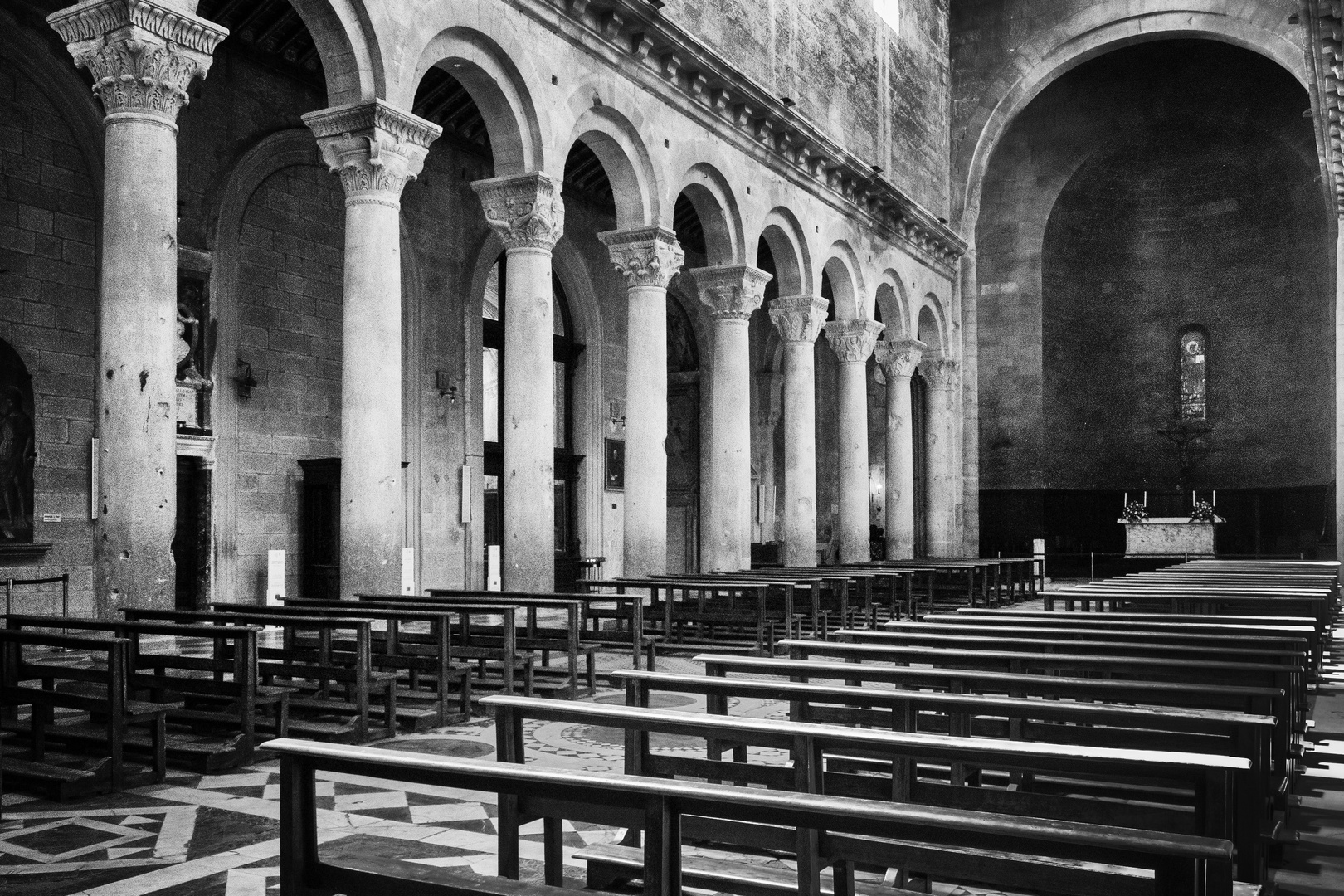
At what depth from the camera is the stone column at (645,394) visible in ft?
56.2

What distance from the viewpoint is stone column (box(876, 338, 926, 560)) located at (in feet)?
87.2

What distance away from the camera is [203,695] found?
8273mm

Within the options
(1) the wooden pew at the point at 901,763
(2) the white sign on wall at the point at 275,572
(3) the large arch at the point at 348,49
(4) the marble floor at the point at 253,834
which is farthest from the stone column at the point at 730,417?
(1) the wooden pew at the point at 901,763

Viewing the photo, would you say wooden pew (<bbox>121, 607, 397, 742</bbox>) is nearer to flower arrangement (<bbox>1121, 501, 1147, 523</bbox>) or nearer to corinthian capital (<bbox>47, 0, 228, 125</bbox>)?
corinthian capital (<bbox>47, 0, 228, 125</bbox>)

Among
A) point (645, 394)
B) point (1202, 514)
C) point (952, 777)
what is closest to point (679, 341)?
point (645, 394)

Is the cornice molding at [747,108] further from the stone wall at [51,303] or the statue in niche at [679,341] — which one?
the stone wall at [51,303]

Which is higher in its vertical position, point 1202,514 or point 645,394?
point 645,394

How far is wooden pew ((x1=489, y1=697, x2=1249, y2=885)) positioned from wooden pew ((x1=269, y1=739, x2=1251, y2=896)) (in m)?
0.21

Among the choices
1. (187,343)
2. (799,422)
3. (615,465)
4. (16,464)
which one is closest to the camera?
(16,464)

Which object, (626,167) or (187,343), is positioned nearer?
(187,343)

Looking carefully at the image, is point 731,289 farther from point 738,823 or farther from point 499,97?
point 738,823

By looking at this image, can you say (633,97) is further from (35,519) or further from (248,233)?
(35,519)

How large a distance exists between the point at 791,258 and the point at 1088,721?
739 inches

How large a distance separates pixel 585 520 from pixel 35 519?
36.4 ft
